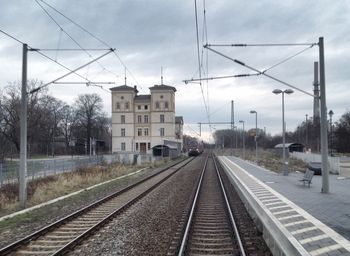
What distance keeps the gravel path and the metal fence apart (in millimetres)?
9760

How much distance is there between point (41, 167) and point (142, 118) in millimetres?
82540

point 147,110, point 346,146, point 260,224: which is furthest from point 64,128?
point 260,224

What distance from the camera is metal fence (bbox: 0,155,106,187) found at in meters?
24.8

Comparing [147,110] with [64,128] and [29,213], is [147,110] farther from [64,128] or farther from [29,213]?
[29,213]

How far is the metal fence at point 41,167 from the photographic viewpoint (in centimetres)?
2481

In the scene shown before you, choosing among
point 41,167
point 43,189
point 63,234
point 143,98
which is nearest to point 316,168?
point 41,167

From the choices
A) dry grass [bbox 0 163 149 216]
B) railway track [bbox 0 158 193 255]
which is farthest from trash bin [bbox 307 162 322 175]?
railway track [bbox 0 158 193 255]

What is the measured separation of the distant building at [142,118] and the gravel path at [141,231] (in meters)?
92.1

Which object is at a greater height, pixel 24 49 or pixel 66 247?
pixel 24 49

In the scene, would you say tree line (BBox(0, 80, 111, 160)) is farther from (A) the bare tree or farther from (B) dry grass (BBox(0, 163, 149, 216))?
(B) dry grass (BBox(0, 163, 149, 216))

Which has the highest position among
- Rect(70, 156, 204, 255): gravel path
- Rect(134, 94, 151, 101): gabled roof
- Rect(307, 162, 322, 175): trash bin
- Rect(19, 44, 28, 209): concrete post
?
Rect(134, 94, 151, 101): gabled roof

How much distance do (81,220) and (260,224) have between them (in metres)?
5.53

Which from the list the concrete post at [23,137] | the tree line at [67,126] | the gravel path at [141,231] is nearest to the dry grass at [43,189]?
the concrete post at [23,137]

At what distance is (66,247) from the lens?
9.70 metres
